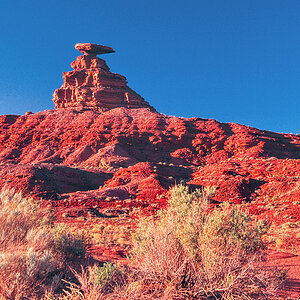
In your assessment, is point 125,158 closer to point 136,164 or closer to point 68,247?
point 136,164

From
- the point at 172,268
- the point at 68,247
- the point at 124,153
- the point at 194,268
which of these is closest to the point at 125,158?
the point at 124,153

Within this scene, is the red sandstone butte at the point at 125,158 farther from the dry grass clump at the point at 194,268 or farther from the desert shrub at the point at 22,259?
the desert shrub at the point at 22,259

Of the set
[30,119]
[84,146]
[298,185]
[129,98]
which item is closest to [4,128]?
[30,119]

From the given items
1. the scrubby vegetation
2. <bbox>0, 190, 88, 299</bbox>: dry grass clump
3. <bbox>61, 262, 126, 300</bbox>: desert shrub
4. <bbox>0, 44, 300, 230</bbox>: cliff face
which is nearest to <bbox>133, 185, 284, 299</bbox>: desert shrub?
the scrubby vegetation

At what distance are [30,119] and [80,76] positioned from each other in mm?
18044

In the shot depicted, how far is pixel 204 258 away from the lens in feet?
14.4

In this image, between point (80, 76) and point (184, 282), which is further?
point (80, 76)

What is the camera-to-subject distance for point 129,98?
62812mm

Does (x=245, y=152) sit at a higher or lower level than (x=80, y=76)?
lower

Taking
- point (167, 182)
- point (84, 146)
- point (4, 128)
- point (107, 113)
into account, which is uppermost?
point (107, 113)

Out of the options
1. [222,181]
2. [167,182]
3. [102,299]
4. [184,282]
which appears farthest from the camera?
[167,182]

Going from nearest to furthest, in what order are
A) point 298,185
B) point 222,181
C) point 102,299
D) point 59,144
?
point 102,299 → point 298,185 → point 222,181 → point 59,144

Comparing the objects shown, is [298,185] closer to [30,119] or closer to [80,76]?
[30,119]

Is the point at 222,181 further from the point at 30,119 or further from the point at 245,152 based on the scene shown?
the point at 30,119
